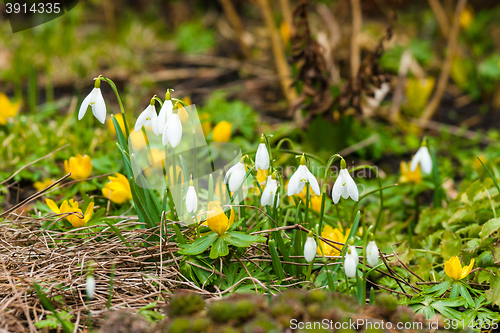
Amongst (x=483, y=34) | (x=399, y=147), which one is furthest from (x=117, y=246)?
(x=483, y=34)

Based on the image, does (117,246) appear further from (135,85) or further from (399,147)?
(135,85)

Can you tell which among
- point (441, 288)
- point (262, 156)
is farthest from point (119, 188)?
point (441, 288)

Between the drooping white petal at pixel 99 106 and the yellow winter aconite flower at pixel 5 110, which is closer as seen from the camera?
the drooping white petal at pixel 99 106

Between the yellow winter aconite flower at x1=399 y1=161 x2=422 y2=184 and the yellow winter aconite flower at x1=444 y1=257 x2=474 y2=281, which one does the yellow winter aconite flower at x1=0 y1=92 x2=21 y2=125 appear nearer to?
the yellow winter aconite flower at x1=399 y1=161 x2=422 y2=184

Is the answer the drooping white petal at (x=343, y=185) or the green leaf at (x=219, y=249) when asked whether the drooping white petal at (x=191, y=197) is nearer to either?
the green leaf at (x=219, y=249)

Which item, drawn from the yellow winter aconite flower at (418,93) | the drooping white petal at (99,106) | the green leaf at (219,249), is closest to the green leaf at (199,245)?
the green leaf at (219,249)

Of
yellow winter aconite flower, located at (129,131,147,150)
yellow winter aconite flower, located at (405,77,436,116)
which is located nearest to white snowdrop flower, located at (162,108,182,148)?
yellow winter aconite flower, located at (129,131,147,150)
